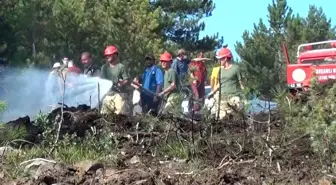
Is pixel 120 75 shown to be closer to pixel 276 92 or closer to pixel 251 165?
pixel 276 92

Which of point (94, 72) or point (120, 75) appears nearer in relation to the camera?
point (120, 75)

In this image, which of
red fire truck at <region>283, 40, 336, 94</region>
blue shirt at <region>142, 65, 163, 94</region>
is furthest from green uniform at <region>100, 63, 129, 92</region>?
red fire truck at <region>283, 40, 336, 94</region>

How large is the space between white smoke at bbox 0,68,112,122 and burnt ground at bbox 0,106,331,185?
8.72 feet

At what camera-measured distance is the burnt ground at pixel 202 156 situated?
6.98 m

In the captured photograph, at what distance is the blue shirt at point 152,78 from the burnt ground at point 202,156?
4490 mm

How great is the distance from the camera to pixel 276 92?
8.44 m

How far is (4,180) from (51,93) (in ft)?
25.1

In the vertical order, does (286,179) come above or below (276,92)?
below

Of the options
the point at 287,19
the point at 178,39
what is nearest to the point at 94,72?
the point at 287,19

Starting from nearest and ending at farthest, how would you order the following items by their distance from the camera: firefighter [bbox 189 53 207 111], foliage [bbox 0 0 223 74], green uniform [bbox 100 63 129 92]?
firefighter [bbox 189 53 207 111] → green uniform [bbox 100 63 129 92] → foliage [bbox 0 0 223 74]

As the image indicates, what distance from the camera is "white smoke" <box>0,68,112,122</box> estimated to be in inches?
539

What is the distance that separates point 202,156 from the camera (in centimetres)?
795

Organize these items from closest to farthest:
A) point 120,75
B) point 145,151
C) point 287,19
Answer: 1. point 145,151
2. point 120,75
3. point 287,19

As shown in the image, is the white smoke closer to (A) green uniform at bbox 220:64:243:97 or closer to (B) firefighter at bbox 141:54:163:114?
(B) firefighter at bbox 141:54:163:114
